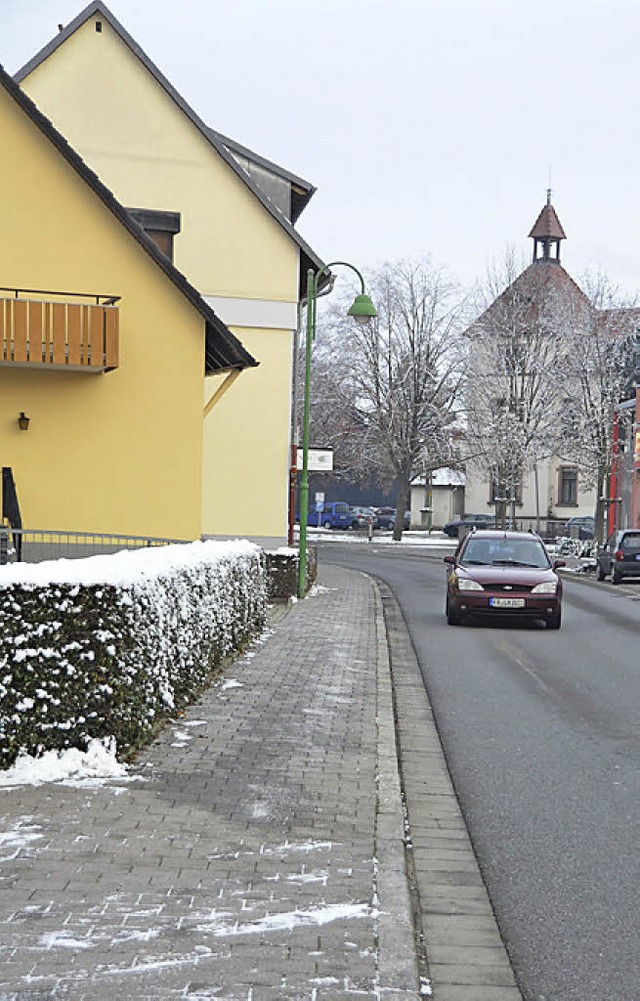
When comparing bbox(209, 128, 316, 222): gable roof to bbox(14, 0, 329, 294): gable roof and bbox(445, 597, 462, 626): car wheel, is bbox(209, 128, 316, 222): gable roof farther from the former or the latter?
bbox(445, 597, 462, 626): car wheel

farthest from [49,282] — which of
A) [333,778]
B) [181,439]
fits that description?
[333,778]

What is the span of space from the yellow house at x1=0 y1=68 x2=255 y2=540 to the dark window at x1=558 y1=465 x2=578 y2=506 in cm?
6016

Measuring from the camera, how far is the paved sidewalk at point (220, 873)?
4094 millimetres

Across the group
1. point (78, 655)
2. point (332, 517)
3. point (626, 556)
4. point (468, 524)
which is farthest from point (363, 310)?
point (332, 517)

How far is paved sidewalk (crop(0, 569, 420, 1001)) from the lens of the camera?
4094 millimetres

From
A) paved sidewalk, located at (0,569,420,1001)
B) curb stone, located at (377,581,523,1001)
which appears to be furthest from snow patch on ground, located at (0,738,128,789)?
curb stone, located at (377,581,523,1001)

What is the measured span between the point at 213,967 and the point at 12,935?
30.3 inches

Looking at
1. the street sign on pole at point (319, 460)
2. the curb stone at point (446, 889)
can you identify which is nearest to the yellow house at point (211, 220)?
the street sign on pole at point (319, 460)

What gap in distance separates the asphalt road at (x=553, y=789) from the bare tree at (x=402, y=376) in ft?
145

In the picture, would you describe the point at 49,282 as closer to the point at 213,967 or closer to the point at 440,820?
the point at 440,820

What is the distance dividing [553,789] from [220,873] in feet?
9.76

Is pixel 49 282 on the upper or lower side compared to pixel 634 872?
upper

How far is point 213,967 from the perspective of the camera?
4.14 meters

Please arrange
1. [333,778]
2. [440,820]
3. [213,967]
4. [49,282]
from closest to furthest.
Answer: [213,967] → [440,820] → [333,778] → [49,282]
